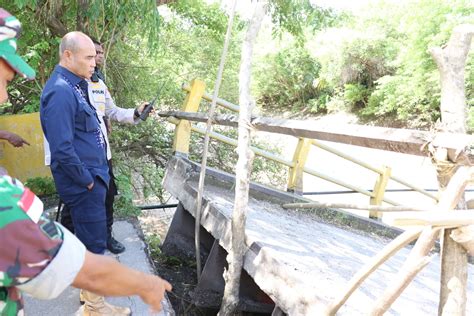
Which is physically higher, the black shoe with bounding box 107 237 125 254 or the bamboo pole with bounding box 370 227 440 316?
the bamboo pole with bounding box 370 227 440 316

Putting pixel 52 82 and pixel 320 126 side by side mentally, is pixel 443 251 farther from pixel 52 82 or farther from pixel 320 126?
pixel 52 82

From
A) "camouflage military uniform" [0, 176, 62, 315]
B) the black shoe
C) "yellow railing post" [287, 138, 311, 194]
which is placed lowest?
the black shoe

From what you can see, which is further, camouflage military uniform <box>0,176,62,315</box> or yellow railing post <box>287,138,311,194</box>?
yellow railing post <box>287,138,311,194</box>

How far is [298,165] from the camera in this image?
488cm

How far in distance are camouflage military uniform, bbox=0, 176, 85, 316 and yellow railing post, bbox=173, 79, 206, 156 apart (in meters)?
3.52

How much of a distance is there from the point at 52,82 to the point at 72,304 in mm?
1408

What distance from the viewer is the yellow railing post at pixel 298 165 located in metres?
4.84

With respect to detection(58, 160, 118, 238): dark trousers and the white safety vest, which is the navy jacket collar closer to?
the white safety vest

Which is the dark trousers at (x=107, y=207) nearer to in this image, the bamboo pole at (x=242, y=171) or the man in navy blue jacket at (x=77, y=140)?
the man in navy blue jacket at (x=77, y=140)

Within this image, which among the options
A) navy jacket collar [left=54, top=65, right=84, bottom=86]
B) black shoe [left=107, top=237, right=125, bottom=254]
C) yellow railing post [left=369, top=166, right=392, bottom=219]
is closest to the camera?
navy jacket collar [left=54, top=65, right=84, bottom=86]

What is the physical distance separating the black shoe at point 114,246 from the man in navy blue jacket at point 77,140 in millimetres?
775

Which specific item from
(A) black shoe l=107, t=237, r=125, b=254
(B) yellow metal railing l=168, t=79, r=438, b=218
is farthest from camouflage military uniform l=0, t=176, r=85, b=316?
(B) yellow metal railing l=168, t=79, r=438, b=218

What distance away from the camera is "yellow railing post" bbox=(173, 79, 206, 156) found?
446 cm

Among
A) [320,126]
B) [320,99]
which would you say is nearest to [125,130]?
[320,126]
